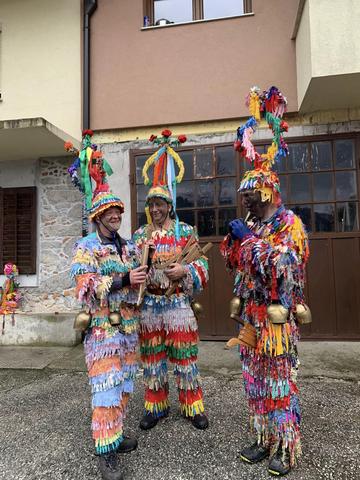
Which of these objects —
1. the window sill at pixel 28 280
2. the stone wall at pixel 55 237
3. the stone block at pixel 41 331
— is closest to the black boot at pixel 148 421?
the stone block at pixel 41 331

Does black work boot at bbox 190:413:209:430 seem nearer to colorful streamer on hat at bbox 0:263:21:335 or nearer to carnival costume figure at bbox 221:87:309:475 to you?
carnival costume figure at bbox 221:87:309:475

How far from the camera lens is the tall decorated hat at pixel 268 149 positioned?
226 cm

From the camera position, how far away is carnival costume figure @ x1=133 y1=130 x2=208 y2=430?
9.23 feet

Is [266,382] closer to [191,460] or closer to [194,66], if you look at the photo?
[191,460]

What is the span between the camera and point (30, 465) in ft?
7.99

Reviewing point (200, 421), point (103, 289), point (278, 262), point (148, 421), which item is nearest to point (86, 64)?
point (103, 289)

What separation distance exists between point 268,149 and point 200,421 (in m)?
2.09

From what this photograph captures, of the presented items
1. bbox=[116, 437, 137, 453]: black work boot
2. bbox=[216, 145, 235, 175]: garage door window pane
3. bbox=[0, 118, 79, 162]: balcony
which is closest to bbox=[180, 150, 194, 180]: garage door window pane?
bbox=[216, 145, 235, 175]: garage door window pane

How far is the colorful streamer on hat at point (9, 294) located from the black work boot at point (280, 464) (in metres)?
4.52

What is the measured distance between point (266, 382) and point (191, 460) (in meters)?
0.76

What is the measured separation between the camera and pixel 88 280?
7.52 ft

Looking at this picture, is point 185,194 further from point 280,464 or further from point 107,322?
point 280,464

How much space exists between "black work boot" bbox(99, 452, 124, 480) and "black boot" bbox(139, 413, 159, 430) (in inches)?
23.3

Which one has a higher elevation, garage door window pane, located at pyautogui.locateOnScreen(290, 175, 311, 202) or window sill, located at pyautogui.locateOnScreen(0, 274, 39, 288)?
garage door window pane, located at pyautogui.locateOnScreen(290, 175, 311, 202)
